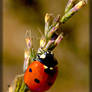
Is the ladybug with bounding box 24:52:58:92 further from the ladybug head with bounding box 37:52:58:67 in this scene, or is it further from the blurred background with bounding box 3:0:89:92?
the blurred background with bounding box 3:0:89:92

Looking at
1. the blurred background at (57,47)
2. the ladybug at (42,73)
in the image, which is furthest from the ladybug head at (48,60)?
the blurred background at (57,47)

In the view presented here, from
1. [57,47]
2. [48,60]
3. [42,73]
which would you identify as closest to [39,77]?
[42,73]

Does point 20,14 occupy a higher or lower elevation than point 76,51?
higher

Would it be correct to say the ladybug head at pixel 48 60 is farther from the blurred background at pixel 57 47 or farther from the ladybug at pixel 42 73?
the blurred background at pixel 57 47

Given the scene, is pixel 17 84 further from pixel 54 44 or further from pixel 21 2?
pixel 21 2

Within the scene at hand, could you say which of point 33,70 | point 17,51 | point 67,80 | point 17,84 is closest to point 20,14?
point 17,51

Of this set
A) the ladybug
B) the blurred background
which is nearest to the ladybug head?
the ladybug
